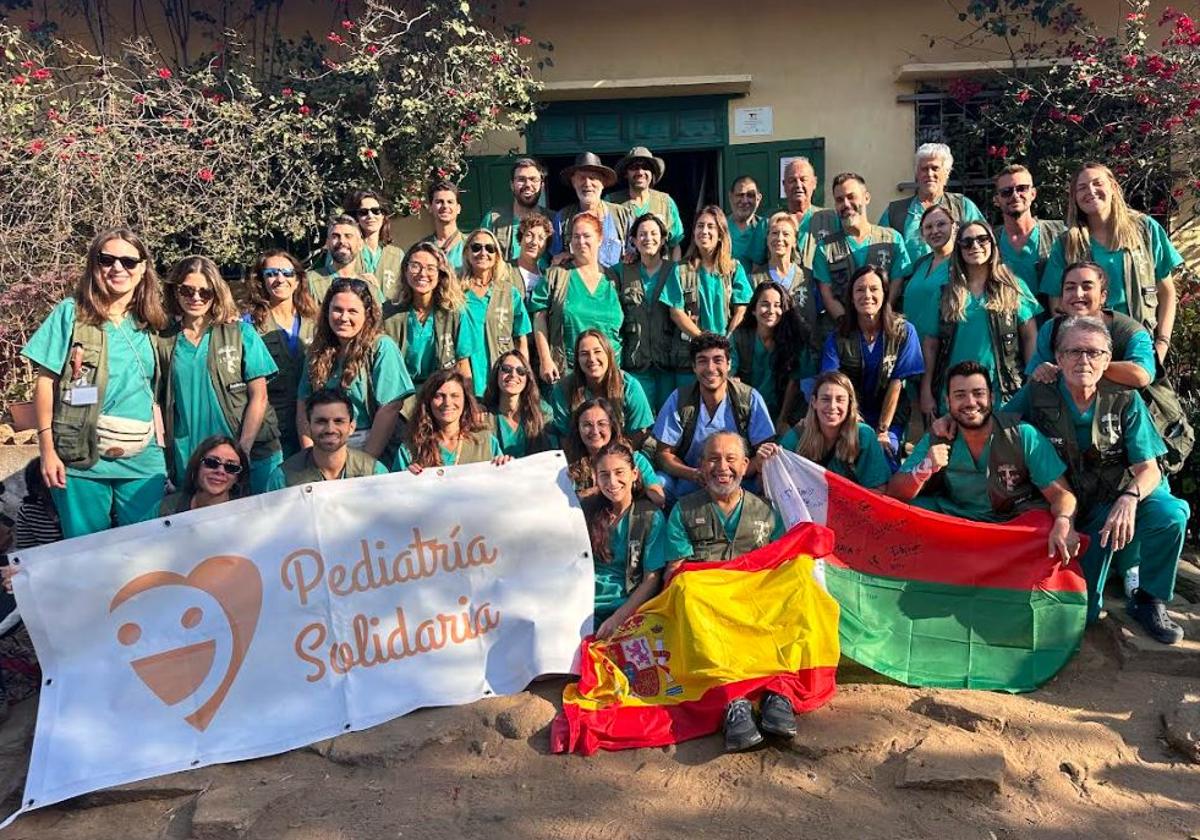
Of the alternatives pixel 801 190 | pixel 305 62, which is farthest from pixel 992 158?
pixel 305 62

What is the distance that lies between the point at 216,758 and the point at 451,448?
5.29ft

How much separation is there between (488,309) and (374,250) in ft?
3.82

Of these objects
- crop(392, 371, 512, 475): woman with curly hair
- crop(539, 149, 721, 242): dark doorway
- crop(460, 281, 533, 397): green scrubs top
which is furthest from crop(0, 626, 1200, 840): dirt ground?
crop(539, 149, 721, 242): dark doorway

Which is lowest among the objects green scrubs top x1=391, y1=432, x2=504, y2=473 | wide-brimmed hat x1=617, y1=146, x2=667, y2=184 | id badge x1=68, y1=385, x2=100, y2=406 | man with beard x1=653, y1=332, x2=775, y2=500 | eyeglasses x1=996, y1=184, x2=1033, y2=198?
green scrubs top x1=391, y1=432, x2=504, y2=473

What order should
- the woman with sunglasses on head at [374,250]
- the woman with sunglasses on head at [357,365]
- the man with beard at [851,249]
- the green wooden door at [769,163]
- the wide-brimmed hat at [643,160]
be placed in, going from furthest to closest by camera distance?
1. the green wooden door at [769,163]
2. the wide-brimmed hat at [643,160]
3. the woman with sunglasses on head at [374,250]
4. the man with beard at [851,249]
5. the woman with sunglasses on head at [357,365]

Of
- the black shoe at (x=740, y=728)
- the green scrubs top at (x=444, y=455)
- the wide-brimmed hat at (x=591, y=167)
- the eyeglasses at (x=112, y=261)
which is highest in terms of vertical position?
the wide-brimmed hat at (x=591, y=167)

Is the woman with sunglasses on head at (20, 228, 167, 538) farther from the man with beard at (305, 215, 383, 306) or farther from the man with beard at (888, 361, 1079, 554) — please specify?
the man with beard at (888, 361, 1079, 554)

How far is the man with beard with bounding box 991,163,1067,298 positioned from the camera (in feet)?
17.2

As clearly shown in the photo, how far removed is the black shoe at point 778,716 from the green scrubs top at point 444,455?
1.66m

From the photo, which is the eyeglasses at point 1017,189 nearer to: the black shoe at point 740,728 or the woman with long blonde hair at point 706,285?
the woman with long blonde hair at point 706,285

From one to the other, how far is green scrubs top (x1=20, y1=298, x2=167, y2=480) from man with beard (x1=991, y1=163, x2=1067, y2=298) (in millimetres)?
4514

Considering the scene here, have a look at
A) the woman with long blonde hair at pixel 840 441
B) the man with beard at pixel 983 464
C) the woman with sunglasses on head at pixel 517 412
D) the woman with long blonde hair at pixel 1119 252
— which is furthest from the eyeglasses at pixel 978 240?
the woman with sunglasses on head at pixel 517 412

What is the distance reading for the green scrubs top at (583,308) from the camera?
17.5 feet

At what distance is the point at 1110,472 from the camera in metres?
4.12
